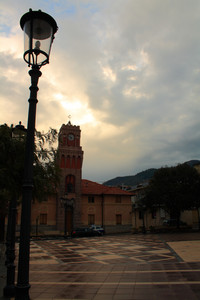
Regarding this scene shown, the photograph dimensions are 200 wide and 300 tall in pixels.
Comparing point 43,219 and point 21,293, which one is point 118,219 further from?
point 21,293

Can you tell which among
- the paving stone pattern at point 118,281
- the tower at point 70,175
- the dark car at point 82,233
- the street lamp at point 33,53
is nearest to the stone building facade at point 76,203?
the tower at point 70,175

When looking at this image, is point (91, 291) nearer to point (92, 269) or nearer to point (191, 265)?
point (92, 269)

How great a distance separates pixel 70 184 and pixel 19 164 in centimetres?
3862

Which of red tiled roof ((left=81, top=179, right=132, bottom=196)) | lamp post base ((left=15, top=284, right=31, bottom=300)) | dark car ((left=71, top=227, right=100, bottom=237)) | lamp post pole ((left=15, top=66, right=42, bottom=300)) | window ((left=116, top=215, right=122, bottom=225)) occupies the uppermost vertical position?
red tiled roof ((left=81, top=179, right=132, bottom=196))

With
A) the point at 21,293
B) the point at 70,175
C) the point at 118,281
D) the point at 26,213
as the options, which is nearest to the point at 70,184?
the point at 70,175

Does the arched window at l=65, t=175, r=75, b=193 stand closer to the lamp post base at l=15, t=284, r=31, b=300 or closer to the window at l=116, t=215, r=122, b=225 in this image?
the window at l=116, t=215, r=122, b=225

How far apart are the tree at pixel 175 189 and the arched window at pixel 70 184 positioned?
1362 cm

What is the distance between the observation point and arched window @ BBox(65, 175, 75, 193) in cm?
4491

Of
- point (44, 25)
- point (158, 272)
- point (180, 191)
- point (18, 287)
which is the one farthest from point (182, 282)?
point (180, 191)

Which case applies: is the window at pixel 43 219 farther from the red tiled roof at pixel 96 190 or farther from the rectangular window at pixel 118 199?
the rectangular window at pixel 118 199

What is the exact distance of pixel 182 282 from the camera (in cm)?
819

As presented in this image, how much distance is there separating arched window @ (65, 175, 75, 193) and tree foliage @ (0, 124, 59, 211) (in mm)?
36395

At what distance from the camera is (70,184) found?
148 ft

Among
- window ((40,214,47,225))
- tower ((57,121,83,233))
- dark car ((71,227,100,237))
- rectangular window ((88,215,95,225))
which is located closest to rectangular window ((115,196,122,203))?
rectangular window ((88,215,95,225))
